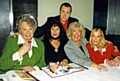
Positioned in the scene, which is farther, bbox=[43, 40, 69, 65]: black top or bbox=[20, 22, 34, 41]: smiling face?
A: bbox=[43, 40, 69, 65]: black top

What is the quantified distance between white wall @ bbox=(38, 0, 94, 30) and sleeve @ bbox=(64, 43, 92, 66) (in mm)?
1618

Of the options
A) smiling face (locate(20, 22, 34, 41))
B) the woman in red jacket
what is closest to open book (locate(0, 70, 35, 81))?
smiling face (locate(20, 22, 34, 41))

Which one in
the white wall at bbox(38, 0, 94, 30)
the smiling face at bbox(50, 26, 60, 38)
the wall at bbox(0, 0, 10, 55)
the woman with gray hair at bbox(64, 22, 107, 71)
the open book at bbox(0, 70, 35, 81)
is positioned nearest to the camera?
the open book at bbox(0, 70, 35, 81)

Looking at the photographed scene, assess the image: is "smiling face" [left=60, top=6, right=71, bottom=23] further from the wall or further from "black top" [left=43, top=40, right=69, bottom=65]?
the wall

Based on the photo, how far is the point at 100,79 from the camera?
4.51 ft

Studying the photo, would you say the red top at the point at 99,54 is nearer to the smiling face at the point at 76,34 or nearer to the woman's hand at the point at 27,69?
the smiling face at the point at 76,34

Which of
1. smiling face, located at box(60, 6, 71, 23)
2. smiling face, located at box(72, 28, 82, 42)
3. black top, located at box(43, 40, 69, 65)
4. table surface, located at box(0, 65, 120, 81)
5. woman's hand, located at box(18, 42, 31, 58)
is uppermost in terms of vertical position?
smiling face, located at box(60, 6, 71, 23)

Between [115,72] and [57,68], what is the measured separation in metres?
0.53

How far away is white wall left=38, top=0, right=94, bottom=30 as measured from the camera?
3502mm

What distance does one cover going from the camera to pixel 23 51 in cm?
163

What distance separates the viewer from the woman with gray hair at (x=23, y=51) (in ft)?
5.27

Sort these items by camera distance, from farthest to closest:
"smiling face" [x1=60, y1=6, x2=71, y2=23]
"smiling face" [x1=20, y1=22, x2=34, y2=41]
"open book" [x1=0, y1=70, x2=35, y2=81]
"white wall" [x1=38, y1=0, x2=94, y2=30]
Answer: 1. "white wall" [x1=38, y1=0, x2=94, y2=30]
2. "smiling face" [x1=60, y1=6, x2=71, y2=23]
3. "smiling face" [x1=20, y1=22, x2=34, y2=41]
4. "open book" [x1=0, y1=70, x2=35, y2=81]

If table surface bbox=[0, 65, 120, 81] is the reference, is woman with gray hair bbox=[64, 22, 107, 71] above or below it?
above

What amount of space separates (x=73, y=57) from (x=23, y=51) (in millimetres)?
595
